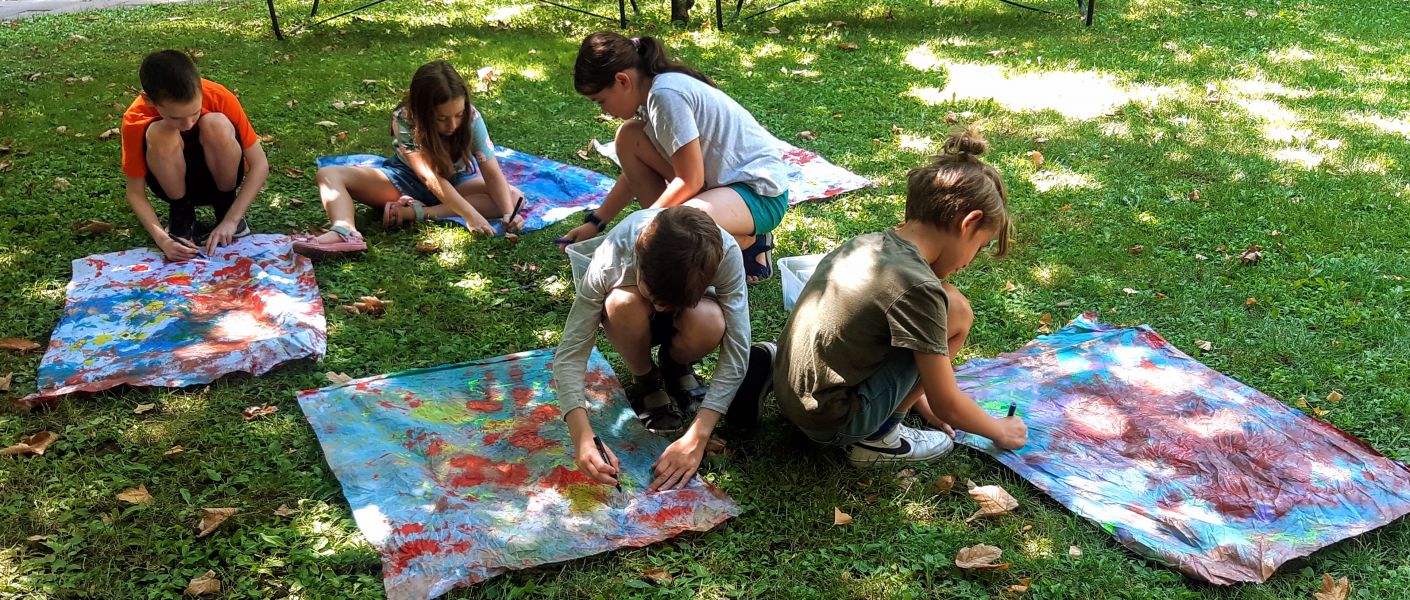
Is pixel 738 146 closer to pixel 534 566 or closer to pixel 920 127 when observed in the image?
pixel 534 566

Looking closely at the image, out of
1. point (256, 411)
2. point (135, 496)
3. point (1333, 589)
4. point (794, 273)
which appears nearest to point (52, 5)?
point (256, 411)

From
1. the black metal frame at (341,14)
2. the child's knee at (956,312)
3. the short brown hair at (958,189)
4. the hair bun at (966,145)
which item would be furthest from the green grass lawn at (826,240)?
the hair bun at (966,145)

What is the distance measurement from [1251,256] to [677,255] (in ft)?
9.26

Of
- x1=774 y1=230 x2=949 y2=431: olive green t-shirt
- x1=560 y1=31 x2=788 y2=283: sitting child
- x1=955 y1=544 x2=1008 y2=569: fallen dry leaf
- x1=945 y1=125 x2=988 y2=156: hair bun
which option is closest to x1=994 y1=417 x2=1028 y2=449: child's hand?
x1=955 y1=544 x2=1008 y2=569: fallen dry leaf

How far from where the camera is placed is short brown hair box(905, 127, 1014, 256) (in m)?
2.38

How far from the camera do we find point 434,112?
391 centimetres

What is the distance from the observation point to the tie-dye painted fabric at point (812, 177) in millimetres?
4598

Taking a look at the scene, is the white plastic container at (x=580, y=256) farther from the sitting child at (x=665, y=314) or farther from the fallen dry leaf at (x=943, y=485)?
the fallen dry leaf at (x=943, y=485)

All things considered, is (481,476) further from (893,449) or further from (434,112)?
(434,112)

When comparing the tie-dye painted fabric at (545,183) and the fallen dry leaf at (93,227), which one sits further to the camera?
the tie-dye painted fabric at (545,183)

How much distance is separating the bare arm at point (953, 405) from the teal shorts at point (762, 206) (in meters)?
1.26

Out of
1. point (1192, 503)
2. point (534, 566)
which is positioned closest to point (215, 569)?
point (534, 566)

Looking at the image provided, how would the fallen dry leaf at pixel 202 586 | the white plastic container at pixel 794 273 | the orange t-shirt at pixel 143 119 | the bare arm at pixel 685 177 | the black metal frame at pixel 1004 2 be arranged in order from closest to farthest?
the fallen dry leaf at pixel 202 586, the bare arm at pixel 685 177, the white plastic container at pixel 794 273, the orange t-shirt at pixel 143 119, the black metal frame at pixel 1004 2

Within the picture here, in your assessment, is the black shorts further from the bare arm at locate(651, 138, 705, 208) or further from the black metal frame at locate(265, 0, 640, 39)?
the black metal frame at locate(265, 0, 640, 39)
